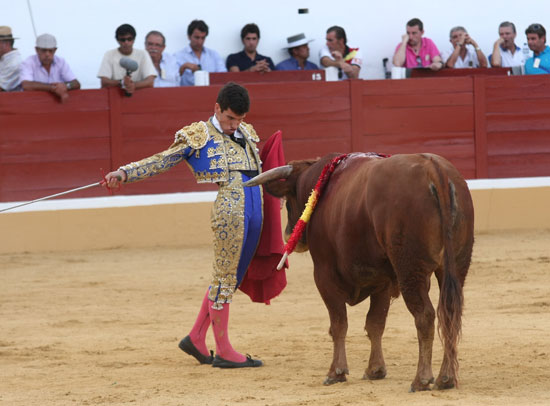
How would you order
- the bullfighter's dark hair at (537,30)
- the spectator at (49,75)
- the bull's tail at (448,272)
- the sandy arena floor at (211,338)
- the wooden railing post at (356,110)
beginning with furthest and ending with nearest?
1. the bullfighter's dark hair at (537,30)
2. the wooden railing post at (356,110)
3. the spectator at (49,75)
4. the sandy arena floor at (211,338)
5. the bull's tail at (448,272)

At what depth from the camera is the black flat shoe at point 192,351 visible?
4.95m

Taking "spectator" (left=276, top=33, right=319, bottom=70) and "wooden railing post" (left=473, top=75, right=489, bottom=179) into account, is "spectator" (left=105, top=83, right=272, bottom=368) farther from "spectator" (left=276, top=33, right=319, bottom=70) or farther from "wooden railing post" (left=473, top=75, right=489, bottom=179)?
"wooden railing post" (left=473, top=75, right=489, bottom=179)

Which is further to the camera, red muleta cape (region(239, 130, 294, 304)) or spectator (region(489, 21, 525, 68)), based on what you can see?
spectator (region(489, 21, 525, 68))

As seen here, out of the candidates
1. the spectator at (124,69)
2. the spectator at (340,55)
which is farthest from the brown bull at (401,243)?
the spectator at (340,55)

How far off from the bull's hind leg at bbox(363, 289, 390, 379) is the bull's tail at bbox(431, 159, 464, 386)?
0.52 metres

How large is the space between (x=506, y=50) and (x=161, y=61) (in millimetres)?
3502

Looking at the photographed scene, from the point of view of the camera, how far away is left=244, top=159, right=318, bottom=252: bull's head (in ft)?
15.3

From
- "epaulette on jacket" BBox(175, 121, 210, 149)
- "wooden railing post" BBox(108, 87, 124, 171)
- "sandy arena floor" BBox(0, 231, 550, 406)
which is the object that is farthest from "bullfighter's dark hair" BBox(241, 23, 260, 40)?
"epaulette on jacket" BBox(175, 121, 210, 149)

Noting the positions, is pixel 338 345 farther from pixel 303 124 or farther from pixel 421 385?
pixel 303 124

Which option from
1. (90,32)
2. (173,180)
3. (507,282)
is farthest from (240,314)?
(90,32)

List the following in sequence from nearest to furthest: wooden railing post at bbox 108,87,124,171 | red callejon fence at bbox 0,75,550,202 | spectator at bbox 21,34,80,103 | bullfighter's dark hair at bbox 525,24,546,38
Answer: spectator at bbox 21,34,80,103
red callejon fence at bbox 0,75,550,202
wooden railing post at bbox 108,87,124,171
bullfighter's dark hair at bbox 525,24,546,38

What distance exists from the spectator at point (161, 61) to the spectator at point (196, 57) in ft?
0.22

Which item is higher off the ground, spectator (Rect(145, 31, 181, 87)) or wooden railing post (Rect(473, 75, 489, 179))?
spectator (Rect(145, 31, 181, 87))

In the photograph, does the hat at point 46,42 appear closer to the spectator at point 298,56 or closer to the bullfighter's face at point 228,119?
the spectator at point 298,56
